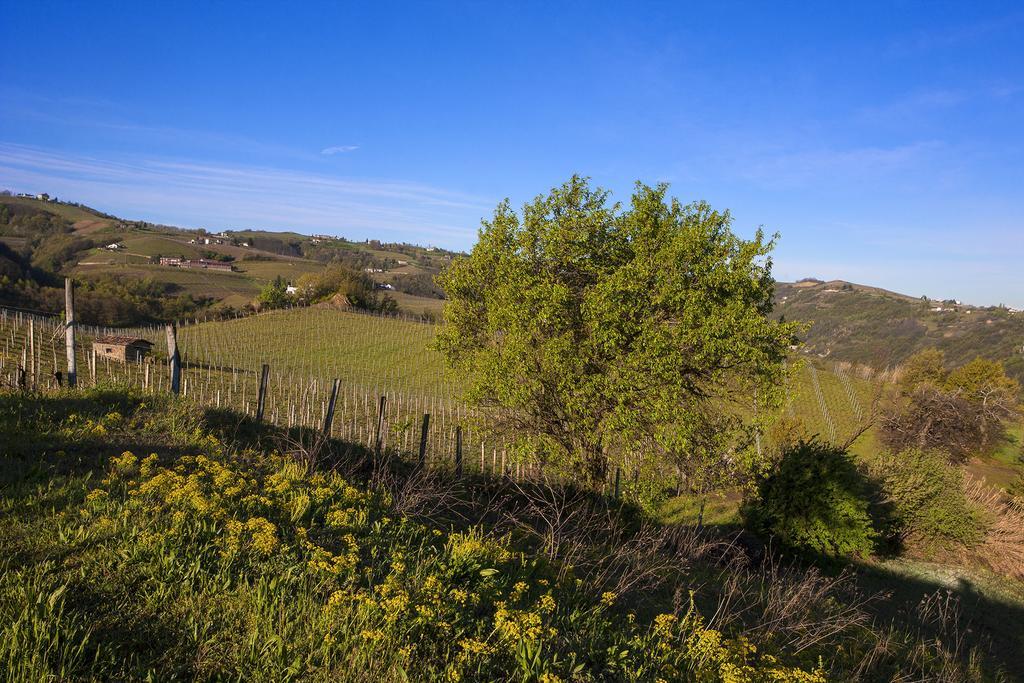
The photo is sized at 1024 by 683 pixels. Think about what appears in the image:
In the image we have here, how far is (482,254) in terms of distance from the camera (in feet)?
42.5

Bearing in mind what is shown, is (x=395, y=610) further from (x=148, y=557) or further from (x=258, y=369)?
(x=258, y=369)

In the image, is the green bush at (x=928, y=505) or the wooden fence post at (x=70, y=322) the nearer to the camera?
the wooden fence post at (x=70, y=322)

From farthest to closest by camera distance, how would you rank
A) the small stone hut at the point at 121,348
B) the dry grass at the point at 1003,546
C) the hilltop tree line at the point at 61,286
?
the hilltop tree line at the point at 61,286
the small stone hut at the point at 121,348
the dry grass at the point at 1003,546

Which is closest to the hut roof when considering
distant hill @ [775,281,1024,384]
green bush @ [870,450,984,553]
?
green bush @ [870,450,984,553]

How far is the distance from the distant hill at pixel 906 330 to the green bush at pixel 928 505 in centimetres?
9959

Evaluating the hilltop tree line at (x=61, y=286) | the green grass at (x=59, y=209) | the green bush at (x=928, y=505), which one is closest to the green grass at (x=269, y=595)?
the green bush at (x=928, y=505)

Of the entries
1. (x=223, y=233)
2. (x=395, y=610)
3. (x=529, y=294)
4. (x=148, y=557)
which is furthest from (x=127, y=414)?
(x=223, y=233)

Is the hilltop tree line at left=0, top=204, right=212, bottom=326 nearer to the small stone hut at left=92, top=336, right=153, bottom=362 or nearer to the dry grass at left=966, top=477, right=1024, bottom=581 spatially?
the small stone hut at left=92, top=336, right=153, bottom=362

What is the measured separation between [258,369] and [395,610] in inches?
1606

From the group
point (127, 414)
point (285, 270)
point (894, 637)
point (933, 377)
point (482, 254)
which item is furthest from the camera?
point (285, 270)

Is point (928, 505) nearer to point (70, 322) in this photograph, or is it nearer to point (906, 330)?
point (70, 322)

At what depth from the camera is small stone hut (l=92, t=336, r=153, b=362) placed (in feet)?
110

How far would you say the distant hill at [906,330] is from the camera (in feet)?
399

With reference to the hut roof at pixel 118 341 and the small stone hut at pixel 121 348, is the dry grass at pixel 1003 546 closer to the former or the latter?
the small stone hut at pixel 121 348
